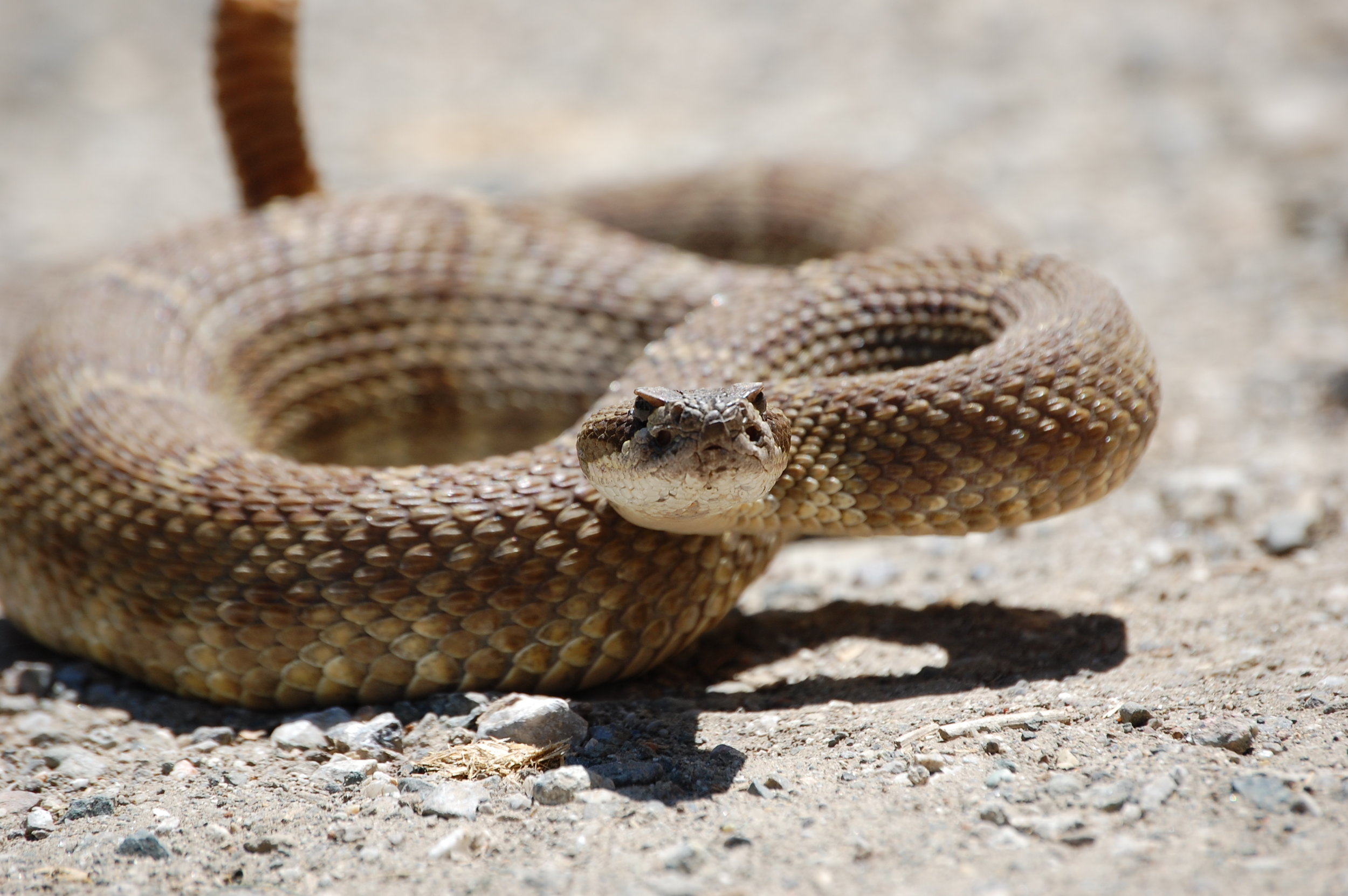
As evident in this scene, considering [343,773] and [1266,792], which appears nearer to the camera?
[1266,792]

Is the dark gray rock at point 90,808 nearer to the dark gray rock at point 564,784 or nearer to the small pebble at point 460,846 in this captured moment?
the small pebble at point 460,846

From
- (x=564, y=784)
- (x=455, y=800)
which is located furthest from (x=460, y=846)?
(x=564, y=784)

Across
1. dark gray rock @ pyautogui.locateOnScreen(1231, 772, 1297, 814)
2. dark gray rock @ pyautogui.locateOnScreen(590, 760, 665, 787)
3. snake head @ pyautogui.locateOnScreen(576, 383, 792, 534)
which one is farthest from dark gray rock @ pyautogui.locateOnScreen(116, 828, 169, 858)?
dark gray rock @ pyautogui.locateOnScreen(1231, 772, 1297, 814)

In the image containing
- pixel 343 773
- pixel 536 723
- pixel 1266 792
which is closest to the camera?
pixel 1266 792

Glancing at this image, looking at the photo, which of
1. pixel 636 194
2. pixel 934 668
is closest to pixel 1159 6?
pixel 636 194

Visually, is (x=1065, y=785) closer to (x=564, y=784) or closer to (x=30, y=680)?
(x=564, y=784)

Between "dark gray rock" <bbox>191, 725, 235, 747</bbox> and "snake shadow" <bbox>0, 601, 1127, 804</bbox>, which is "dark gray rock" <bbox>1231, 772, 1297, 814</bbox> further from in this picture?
"dark gray rock" <bbox>191, 725, 235, 747</bbox>

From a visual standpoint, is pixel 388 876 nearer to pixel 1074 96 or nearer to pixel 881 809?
pixel 881 809
